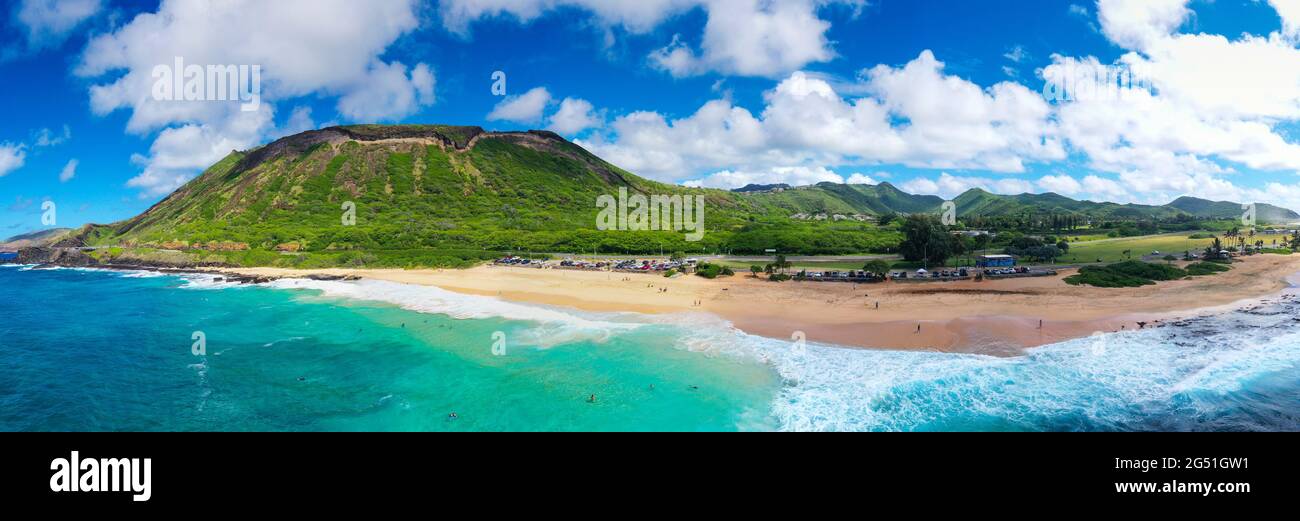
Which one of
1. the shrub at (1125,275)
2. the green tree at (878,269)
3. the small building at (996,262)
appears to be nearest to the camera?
the shrub at (1125,275)

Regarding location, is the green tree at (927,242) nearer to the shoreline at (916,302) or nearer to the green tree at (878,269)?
the shoreline at (916,302)

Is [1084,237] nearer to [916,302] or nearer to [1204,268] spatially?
[1204,268]

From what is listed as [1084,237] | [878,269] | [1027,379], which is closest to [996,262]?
[878,269]

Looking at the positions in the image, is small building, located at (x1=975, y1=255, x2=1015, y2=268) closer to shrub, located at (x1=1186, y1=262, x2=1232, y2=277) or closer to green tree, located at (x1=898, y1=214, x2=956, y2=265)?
green tree, located at (x1=898, y1=214, x2=956, y2=265)

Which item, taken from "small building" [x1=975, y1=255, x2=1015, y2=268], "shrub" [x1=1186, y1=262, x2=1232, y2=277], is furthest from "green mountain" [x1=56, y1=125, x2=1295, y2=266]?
"shrub" [x1=1186, y1=262, x2=1232, y2=277]

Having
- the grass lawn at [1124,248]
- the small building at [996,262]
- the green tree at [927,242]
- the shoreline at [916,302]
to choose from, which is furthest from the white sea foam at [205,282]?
the grass lawn at [1124,248]

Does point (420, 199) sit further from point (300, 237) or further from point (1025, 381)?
point (1025, 381)

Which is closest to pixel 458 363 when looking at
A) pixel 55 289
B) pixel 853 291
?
pixel 853 291
